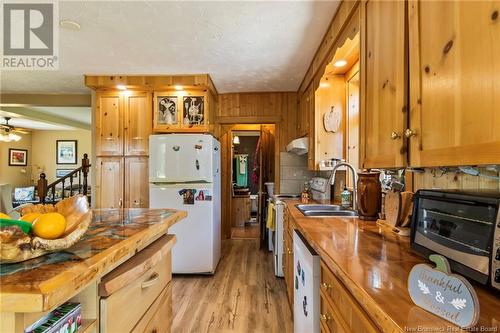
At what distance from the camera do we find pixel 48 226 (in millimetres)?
803

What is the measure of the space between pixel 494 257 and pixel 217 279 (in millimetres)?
3040

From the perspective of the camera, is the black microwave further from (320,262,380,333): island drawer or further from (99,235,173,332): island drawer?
(99,235,173,332): island drawer

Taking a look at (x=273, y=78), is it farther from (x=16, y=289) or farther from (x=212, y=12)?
(x=16, y=289)

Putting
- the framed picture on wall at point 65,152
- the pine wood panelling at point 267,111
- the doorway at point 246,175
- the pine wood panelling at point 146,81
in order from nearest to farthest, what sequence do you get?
the pine wood panelling at point 146,81 < the pine wood panelling at point 267,111 < the doorway at point 246,175 < the framed picture on wall at point 65,152

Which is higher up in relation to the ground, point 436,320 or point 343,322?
point 436,320

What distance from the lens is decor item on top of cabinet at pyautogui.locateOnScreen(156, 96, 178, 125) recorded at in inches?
144

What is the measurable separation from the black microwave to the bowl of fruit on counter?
3.71 ft

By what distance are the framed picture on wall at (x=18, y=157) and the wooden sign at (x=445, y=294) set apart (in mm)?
10326

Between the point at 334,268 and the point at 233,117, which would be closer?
the point at 334,268

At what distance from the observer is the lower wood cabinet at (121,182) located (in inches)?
144

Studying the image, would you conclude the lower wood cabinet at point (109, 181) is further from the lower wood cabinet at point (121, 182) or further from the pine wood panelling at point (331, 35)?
the pine wood panelling at point (331, 35)

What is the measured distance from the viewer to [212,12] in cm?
210

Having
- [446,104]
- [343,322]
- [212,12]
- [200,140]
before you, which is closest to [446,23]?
[446,104]

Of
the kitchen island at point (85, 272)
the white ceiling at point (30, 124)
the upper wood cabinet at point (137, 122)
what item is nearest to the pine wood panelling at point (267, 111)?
the upper wood cabinet at point (137, 122)
